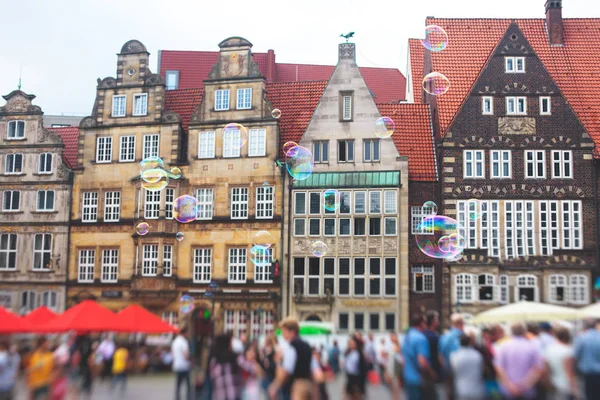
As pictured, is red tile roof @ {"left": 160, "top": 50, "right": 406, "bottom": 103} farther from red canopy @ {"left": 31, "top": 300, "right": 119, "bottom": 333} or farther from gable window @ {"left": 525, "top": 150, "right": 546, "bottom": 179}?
red canopy @ {"left": 31, "top": 300, "right": 119, "bottom": 333}

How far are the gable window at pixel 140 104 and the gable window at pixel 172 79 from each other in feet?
62.9

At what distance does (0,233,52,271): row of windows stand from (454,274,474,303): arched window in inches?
737

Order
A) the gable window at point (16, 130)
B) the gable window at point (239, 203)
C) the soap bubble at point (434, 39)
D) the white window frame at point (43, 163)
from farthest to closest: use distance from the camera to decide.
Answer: the gable window at point (16, 130) → the white window frame at point (43, 163) → the gable window at point (239, 203) → the soap bubble at point (434, 39)

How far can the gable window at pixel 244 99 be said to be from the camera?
37.3 metres

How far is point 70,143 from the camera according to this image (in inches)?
1633

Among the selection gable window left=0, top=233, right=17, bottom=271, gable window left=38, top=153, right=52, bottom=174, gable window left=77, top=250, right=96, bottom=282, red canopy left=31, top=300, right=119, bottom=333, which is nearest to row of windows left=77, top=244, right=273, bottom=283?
gable window left=77, top=250, right=96, bottom=282

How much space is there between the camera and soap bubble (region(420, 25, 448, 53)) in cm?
3278

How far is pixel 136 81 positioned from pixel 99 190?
5.52 m

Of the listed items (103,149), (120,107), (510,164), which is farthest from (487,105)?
(103,149)

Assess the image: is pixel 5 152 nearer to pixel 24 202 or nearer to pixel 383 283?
pixel 24 202

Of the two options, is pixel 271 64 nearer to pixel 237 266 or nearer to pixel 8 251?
pixel 237 266

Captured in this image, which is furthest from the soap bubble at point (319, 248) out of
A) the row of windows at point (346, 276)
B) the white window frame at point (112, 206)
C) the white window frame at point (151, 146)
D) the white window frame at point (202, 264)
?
the white window frame at point (112, 206)

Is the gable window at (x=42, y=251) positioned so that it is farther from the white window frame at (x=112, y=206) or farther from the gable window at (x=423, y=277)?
the gable window at (x=423, y=277)

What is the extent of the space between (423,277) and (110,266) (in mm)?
14295
